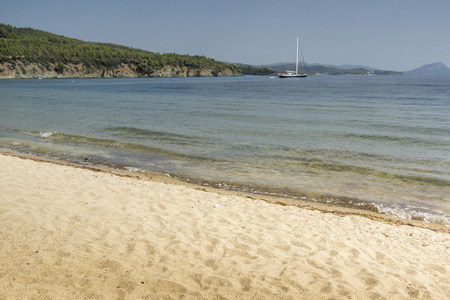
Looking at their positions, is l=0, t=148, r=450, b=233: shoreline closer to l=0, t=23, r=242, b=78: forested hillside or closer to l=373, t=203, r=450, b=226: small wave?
l=373, t=203, r=450, b=226: small wave

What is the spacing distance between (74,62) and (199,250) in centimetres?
14786

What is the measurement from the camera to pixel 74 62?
135m

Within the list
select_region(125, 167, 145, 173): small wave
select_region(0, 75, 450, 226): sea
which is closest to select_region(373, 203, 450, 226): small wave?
select_region(0, 75, 450, 226): sea

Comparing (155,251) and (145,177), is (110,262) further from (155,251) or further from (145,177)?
(145,177)

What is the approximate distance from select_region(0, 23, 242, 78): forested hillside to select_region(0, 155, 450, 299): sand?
124606mm

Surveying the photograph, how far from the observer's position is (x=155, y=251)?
5121 mm

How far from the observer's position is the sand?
4230 millimetres

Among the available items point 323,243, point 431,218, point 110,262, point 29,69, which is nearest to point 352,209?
point 431,218

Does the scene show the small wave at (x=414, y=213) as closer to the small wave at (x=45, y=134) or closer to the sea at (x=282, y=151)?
the sea at (x=282, y=151)

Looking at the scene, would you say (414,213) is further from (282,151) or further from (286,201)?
(282,151)

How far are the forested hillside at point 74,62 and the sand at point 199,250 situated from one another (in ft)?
409

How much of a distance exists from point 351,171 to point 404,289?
688 cm

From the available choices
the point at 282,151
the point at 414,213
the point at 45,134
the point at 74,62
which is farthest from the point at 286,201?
the point at 74,62

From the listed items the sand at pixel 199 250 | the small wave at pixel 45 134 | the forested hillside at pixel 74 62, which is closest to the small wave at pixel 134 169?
the sand at pixel 199 250
